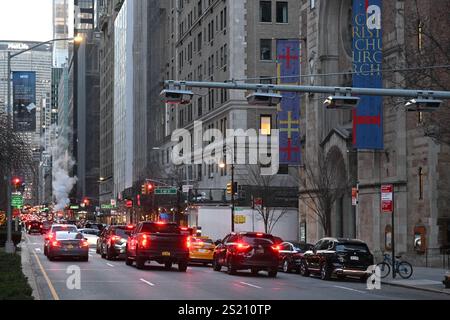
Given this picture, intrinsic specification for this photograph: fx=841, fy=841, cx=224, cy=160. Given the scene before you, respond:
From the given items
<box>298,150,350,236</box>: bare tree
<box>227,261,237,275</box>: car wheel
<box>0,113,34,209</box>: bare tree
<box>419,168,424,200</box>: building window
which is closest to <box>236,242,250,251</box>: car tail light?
<box>227,261,237,275</box>: car wheel

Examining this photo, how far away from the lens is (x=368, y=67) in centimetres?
4328

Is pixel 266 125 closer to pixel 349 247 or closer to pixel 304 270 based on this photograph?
pixel 304 270

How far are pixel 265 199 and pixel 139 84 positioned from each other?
209ft

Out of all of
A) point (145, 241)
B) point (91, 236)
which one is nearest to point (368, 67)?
point (145, 241)

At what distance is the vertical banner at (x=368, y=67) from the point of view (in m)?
43.6

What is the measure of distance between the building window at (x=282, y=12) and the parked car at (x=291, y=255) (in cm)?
3756

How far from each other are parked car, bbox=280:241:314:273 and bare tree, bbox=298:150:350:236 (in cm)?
966

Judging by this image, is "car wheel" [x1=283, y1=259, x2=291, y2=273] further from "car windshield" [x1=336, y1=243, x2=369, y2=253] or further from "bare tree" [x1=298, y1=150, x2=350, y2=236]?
"bare tree" [x1=298, y1=150, x2=350, y2=236]

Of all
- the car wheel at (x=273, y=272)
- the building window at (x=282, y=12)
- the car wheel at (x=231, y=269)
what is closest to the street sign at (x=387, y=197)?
the car wheel at (x=273, y=272)

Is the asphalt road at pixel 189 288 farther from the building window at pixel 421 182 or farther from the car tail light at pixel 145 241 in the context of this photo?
the building window at pixel 421 182

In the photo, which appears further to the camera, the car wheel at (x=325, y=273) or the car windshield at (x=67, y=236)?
the car windshield at (x=67, y=236)

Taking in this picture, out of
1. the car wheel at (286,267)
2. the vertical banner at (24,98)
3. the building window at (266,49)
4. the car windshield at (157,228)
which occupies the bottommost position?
the car wheel at (286,267)
